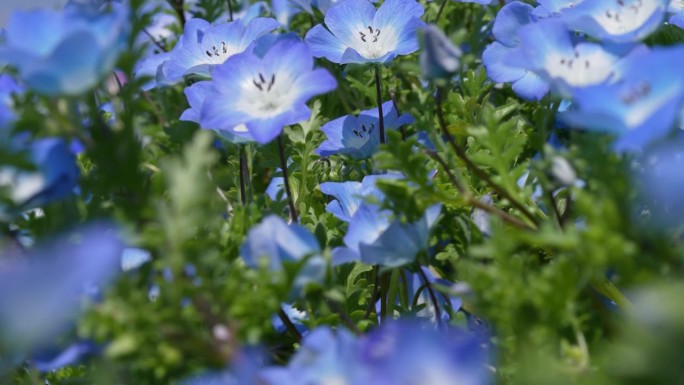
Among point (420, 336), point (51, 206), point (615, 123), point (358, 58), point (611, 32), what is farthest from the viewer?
point (358, 58)

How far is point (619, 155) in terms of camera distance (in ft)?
2.98

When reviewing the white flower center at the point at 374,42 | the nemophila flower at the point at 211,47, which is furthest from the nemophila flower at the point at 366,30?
the nemophila flower at the point at 211,47

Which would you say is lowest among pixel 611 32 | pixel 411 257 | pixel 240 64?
pixel 411 257

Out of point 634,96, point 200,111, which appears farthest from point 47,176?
point 634,96

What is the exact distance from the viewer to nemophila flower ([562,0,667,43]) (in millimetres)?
1043

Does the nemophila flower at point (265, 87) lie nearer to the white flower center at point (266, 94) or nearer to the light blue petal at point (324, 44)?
the white flower center at point (266, 94)

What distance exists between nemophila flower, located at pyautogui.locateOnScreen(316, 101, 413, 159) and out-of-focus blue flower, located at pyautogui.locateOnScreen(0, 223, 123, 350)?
0.74m

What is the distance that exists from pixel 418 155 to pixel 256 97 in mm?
306

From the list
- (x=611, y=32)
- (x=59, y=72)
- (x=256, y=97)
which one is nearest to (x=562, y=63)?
(x=611, y=32)

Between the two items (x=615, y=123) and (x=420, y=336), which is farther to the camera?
(x=615, y=123)

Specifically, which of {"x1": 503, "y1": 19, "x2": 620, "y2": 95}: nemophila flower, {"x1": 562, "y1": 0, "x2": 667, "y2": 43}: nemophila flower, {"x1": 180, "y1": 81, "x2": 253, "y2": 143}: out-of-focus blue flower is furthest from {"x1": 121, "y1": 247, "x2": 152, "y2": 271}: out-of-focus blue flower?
{"x1": 562, "y1": 0, "x2": 667, "y2": 43}: nemophila flower

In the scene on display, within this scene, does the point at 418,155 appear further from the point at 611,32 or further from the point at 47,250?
the point at 47,250

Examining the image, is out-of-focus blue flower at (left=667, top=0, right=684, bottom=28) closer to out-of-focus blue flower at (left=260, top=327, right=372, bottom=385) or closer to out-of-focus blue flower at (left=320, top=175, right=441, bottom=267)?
out-of-focus blue flower at (left=320, top=175, right=441, bottom=267)

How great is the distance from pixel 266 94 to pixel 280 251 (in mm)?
335
